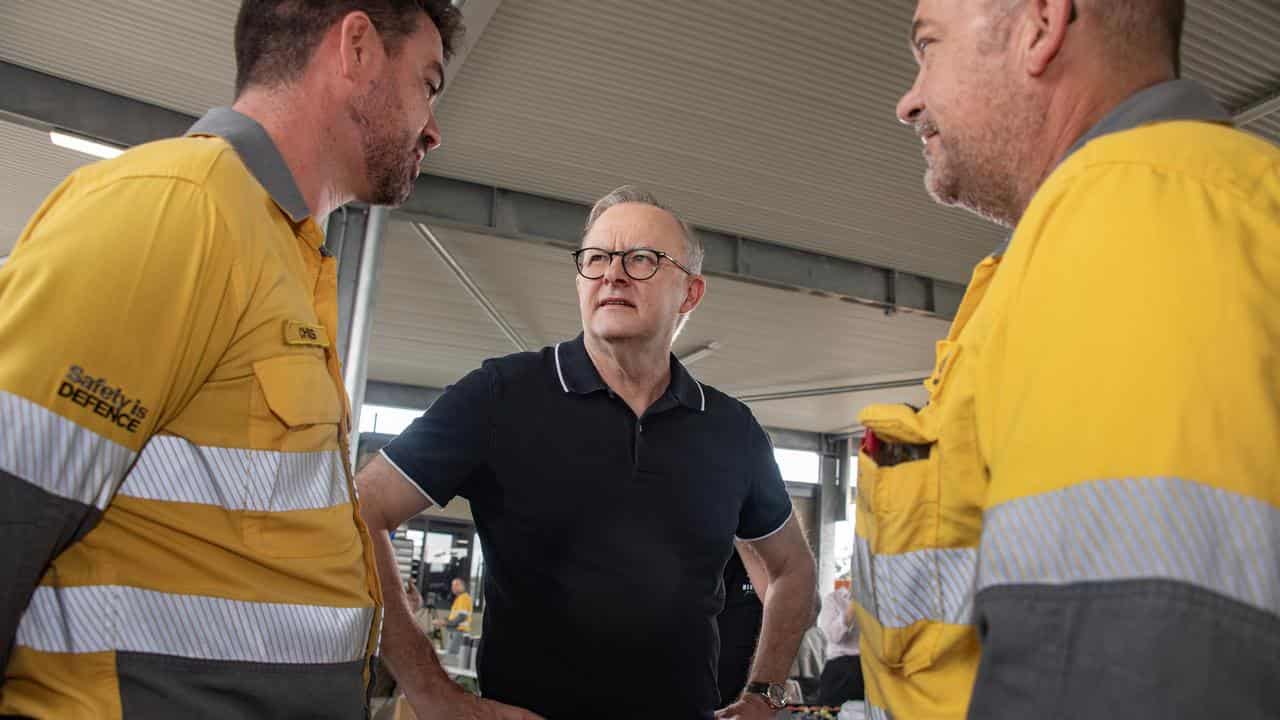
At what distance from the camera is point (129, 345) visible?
1082mm

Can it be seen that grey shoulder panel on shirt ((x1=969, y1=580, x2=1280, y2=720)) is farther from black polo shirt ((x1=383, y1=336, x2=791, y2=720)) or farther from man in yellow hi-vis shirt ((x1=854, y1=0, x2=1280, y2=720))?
black polo shirt ((x1=383, y1=336, x2=791, y2=720))

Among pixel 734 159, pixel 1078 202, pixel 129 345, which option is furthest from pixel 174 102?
pixel 1078 202

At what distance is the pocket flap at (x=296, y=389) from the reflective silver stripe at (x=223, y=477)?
Result: 2.3 inches

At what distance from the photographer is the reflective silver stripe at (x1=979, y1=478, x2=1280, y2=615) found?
2.37ft

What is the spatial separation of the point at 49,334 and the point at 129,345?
8 cm

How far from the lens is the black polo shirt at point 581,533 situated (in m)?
2.25

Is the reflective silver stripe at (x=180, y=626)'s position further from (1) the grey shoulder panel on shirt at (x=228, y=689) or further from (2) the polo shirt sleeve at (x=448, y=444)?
(2) the polo shirt sleeve at (x=448, y=444)

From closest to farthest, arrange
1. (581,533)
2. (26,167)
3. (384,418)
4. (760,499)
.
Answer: (581,533) → (760,499) → (26,167) → (384,418)

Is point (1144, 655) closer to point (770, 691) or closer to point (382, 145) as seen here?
point (382, 145)

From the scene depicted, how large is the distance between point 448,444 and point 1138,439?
6.08 feet

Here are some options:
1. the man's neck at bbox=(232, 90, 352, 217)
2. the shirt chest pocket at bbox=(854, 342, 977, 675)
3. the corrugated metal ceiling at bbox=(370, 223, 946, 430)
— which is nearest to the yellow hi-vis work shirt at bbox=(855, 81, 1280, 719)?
the shirt chest pocket at bbox=(854, 342, 977, 675)

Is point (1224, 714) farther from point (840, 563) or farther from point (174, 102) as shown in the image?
point (840, 563)

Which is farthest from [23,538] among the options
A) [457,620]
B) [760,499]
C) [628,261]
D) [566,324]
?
[457,620]

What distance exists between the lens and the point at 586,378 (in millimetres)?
2561
